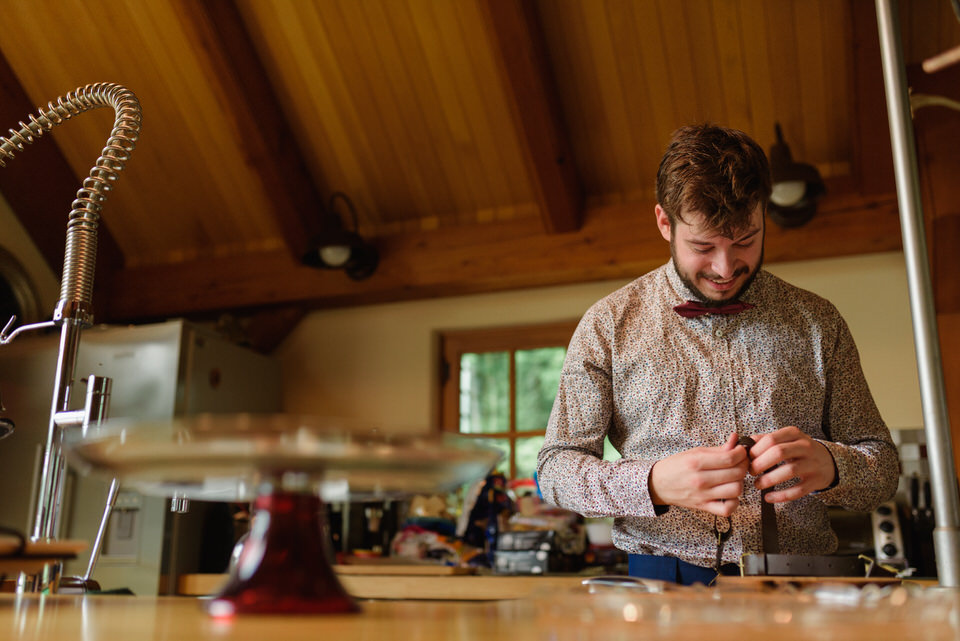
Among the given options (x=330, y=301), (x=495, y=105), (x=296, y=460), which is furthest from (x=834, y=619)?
(x=330, y=301)

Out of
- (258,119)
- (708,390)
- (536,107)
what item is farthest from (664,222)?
(258,119)

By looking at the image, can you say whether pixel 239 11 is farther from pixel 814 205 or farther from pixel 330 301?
pixel 814 205

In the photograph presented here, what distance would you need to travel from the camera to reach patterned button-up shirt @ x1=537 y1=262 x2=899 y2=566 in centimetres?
132

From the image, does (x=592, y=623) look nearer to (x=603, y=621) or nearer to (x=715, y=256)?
(x=603, y=621)

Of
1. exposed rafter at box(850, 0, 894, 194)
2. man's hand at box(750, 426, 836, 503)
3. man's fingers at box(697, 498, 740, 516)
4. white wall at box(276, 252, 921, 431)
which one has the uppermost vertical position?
exposed rafter at box(850, 0, 894, 194)

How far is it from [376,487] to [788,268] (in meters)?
3.45

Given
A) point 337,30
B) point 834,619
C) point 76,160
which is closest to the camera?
point 834,619

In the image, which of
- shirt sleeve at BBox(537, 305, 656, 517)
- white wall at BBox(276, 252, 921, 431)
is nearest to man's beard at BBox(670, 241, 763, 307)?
shirt sleeve at BBox(537, 305, 656, 517)

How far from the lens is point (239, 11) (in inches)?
148

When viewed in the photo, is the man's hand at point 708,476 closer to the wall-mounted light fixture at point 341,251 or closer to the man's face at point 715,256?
the man's face at point 715,256

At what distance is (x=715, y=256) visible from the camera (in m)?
1.38

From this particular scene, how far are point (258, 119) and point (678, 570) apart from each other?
120 inches

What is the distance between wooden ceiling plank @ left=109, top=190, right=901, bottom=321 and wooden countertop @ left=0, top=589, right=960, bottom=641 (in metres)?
3.21

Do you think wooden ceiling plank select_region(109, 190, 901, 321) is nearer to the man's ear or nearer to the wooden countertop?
the man's ear
